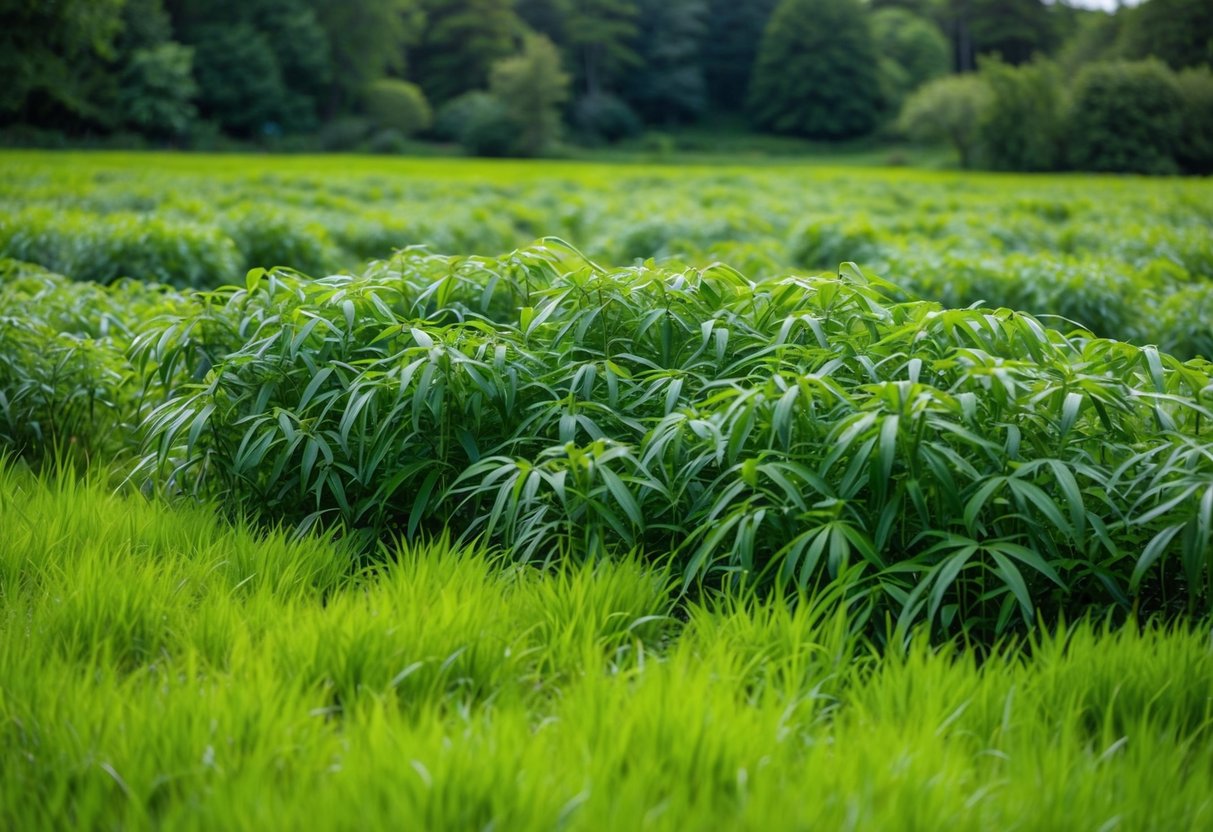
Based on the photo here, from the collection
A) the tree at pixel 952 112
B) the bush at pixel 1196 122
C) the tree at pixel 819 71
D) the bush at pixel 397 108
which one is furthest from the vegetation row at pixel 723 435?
the tree at pixel 819 71

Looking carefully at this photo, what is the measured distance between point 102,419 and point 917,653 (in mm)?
3414

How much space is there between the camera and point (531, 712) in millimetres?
1799

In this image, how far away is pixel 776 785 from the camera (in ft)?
4.98

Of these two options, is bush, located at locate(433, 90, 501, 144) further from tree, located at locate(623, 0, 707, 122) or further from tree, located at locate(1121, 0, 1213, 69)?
tree, located at locate(1121, 0, 1213, 69)

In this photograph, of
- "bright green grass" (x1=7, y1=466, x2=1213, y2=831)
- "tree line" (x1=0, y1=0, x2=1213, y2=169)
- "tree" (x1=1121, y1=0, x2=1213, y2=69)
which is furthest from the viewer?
"tree line" (x1=0, y1=0, x2=1213, y2=169)

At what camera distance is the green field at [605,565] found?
155 cm

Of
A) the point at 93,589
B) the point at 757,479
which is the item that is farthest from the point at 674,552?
the point at 93,589

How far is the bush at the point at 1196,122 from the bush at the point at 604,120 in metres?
32.6

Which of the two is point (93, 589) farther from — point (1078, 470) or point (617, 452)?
point (1078, 470)

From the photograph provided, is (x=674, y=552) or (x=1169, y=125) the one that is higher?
(x=1169, y=125)

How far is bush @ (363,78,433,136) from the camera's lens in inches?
2221

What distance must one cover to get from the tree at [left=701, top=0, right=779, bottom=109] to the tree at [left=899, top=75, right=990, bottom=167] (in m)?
23.2

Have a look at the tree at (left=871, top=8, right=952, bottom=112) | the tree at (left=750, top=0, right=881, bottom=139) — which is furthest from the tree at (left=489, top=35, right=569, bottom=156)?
the tree at (left=871, top=8, right=952, bottom=112)

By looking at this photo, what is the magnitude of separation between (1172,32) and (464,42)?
4365 cm
